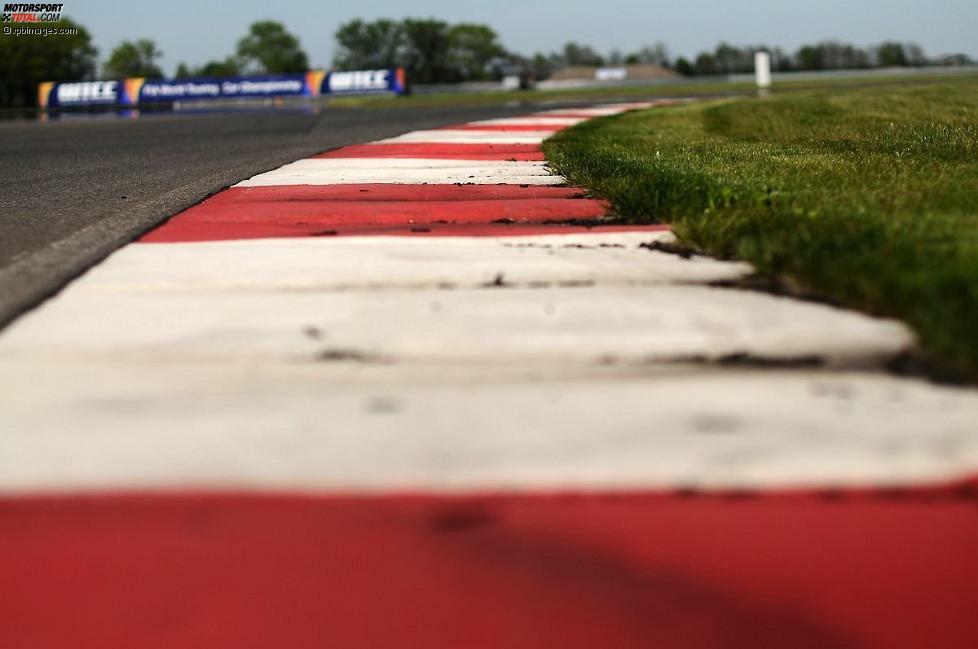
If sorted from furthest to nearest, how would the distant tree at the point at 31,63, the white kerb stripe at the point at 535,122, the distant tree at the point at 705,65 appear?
the distant tree at the point at 705,65 < the distant tree at the point at 31,63 < the white kerb stripe at the point at 535,122

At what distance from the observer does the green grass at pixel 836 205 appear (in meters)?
1.94

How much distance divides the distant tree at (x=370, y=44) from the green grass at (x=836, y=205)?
135 metres

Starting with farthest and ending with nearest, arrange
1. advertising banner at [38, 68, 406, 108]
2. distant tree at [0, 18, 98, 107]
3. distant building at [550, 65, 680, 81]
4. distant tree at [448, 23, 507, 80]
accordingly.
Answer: distant tree at [448, 23, 507, 80], distant building at [550, 65, 680, 81], distant tree at [0, 18, 98, 107], advertising banner at [38, 68, 406, 108]

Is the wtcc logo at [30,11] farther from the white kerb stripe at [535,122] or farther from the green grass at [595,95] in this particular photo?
the white kerb stripe at [535,122]

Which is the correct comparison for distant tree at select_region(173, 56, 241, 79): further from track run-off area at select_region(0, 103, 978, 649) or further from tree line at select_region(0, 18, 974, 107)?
track run-off area at select_region(0, 103, 978, 649)

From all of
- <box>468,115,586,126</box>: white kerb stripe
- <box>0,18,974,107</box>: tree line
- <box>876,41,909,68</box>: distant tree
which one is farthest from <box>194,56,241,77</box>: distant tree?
<box>468,115,586,126</box>: white kerb stripe

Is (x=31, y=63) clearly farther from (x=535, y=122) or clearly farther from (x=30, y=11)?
(x=535, y=122)

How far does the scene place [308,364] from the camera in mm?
1861

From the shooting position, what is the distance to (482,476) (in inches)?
55.8

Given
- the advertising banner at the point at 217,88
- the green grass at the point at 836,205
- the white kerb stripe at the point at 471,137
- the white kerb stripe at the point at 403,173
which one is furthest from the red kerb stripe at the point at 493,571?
the advertising banner at the point at 217,88

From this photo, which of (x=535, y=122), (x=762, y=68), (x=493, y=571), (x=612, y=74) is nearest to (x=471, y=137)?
(x=535, y=122)

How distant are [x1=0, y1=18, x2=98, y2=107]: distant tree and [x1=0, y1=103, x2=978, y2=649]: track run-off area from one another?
82.9 meters

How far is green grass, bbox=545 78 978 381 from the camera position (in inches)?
76.2

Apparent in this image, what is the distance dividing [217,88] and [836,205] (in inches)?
1673
